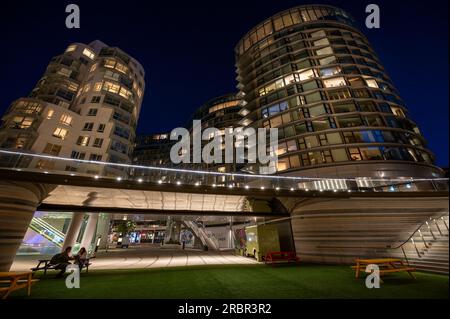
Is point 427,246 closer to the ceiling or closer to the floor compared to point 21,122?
closer to the floor

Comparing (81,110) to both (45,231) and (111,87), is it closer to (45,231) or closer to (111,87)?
(111,87)

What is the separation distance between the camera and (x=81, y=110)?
3716 cm

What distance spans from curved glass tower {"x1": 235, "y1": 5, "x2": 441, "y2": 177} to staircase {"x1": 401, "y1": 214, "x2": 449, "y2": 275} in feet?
47.7

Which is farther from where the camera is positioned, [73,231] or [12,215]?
[73,231]

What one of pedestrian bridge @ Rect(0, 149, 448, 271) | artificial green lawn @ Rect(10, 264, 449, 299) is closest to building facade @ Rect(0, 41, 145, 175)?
pedestrian bridge @ Rect(0, 149, 448, 271)

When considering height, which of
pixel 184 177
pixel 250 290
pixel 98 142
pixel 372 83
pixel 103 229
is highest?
pixel 372 83

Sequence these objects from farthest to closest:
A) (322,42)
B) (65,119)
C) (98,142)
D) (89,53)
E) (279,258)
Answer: (89,53) → (322,42) → (98,142) → (65,119) → (279,258)

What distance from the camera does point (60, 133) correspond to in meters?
33.3

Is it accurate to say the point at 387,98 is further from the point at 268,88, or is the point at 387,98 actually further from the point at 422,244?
the point at 422,244

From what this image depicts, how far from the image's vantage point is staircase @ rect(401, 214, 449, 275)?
35.4ft

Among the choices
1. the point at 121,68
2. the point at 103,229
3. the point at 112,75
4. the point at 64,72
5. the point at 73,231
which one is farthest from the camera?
the point at 121,68

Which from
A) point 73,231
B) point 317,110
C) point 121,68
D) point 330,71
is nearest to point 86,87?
point 121,68

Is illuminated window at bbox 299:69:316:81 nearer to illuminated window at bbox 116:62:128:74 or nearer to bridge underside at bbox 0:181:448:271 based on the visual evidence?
bridge underside at bbox 0:181:448:271

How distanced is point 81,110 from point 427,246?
47644 millimetres
